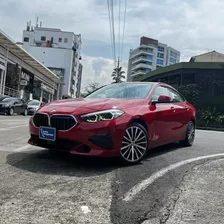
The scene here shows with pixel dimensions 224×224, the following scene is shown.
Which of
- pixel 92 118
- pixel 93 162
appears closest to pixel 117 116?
pixel 92 118

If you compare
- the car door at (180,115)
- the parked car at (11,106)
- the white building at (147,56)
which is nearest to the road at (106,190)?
the car door at (180,115)

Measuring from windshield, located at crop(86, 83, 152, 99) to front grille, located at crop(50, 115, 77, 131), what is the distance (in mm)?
1330

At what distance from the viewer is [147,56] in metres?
113

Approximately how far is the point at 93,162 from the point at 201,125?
31.0m

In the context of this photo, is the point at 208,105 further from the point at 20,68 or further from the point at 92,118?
the point at 92,118

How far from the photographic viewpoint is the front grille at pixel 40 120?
4684mm

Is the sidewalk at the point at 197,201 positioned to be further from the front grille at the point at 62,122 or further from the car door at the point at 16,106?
the car door at the point at 16,106

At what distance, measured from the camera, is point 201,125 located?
34156 millimetres

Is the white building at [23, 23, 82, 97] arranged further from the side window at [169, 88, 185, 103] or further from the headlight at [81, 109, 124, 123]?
the headlight at [81, 109, 124, 123]

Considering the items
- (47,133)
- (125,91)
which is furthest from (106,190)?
(125,91)

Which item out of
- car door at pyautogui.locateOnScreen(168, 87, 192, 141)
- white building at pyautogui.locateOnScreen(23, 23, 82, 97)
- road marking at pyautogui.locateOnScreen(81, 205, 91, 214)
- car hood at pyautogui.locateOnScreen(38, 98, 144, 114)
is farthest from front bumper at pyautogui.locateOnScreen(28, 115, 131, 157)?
white building at pyautogui.locateOnScreen(23, 23, 82, 97)

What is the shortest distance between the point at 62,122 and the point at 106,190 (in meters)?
1.41

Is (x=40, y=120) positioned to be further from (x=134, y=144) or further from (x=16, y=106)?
(x=16, y=106)

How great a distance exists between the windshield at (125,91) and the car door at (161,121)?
20cm
